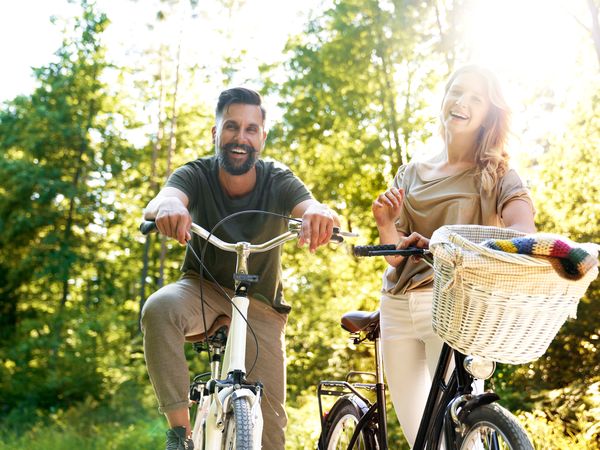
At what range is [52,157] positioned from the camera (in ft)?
74.9

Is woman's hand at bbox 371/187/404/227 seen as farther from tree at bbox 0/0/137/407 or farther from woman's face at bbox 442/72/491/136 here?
tree at bbox 0/0/137/407

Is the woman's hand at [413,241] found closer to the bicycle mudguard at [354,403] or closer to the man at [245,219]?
the man at [245,219]

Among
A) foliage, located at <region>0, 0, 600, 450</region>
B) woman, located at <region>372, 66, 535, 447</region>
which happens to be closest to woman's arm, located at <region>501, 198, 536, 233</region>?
woman, located at <region>372, 66, 535, 447</region>

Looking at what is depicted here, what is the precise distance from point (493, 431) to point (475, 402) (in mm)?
113

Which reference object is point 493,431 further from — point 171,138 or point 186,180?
point 171,138

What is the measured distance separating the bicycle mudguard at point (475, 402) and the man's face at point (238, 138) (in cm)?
158

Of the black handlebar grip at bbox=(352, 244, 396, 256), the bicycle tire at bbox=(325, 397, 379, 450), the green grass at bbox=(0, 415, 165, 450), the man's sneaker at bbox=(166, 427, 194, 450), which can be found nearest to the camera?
the black handlebar grip at bbox=(352, 244, 396, 256)

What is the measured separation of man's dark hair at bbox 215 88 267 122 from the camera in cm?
396

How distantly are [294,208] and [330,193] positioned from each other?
49.2 ft

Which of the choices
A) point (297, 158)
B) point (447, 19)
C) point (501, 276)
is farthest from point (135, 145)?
point (501, 276)

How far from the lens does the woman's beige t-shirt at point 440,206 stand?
3324 mm

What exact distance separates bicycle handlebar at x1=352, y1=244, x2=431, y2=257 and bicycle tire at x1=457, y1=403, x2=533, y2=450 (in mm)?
562

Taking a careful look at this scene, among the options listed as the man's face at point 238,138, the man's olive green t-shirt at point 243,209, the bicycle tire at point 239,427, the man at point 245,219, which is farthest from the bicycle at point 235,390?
the man's face at point 238,138

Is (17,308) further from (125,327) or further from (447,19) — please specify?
(447,19)
